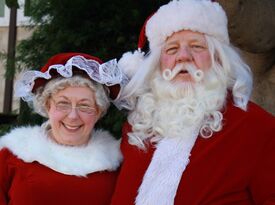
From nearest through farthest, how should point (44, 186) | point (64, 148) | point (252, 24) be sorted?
1. point (44, 186)
2. point (64, 148)
3. point (252, 24)

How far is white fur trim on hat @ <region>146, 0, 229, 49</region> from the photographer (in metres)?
2.78

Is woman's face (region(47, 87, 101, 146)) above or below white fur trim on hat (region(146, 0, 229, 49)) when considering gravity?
below

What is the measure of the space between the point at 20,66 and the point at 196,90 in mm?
3006

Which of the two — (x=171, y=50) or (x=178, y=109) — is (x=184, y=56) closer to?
(x=171, y=50)

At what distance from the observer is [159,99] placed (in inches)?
110

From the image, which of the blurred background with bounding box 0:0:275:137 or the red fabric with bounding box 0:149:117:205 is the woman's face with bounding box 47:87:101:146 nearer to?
the red fabric with bounding box 0:149:117:205

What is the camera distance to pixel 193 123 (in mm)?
2631

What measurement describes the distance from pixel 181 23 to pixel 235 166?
723 mm

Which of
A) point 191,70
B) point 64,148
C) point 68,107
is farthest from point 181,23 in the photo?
point 64,148

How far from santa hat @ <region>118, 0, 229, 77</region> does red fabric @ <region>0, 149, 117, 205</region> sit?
602 millimetres

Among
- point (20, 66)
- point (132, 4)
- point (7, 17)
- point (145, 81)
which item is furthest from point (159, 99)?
point (7, 17)

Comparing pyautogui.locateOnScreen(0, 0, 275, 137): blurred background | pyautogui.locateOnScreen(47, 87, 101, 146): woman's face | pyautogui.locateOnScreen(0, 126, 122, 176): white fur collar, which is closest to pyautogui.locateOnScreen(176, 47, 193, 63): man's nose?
pyautogui.locateOnScreen(47, 87, 101, 146): woman's face

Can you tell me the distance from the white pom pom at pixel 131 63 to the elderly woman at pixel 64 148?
0.17 meters

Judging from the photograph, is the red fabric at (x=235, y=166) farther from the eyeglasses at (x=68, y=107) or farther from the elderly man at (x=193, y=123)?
the eyeglasses at (x=68, y=107)
